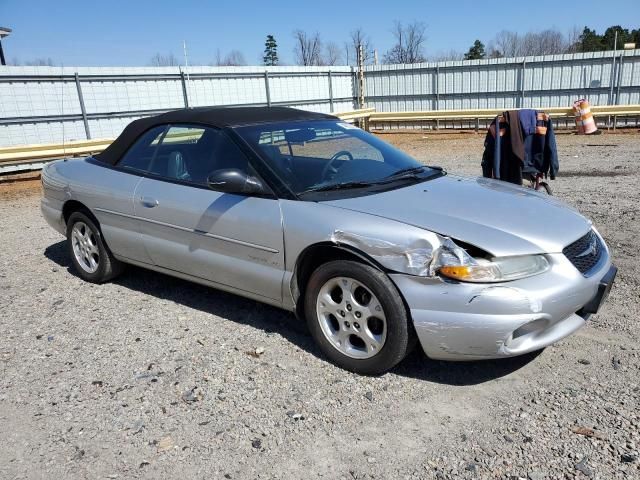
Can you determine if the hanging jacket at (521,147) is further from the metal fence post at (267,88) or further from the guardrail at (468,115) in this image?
the metal fence post at (267,88)

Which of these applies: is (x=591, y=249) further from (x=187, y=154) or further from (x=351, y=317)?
(x=187, y=154)

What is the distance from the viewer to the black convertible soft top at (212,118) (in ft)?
14.3

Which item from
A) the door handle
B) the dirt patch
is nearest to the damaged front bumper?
the door handle

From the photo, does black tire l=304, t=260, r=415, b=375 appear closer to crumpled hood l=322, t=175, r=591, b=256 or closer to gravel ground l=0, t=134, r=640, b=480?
gravel ground l=0, t=134, r=640, b=480

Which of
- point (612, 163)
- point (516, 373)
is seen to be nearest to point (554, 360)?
point (516, 373)

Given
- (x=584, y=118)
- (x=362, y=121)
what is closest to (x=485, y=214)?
(x=584, y=118)

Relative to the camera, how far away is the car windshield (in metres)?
3.86

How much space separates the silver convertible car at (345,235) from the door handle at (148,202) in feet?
0.06

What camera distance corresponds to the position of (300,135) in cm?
441

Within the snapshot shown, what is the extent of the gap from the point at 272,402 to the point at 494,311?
1.36m

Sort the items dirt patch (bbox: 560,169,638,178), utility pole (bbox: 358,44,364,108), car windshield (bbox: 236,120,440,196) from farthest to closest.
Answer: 1. utility pole (bbox: 358,44,364,108)
2. dirt patch (bbox: 560,169,638,178)
3. car windshield (bbox: 236,120,440,196)

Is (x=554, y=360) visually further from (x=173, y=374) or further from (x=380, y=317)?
(x=173, y=374)

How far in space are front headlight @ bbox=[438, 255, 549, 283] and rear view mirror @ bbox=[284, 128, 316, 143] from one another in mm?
1825

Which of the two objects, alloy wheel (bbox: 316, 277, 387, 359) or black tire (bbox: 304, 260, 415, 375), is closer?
black tire (bbox: 304, 260, 415, 375)
